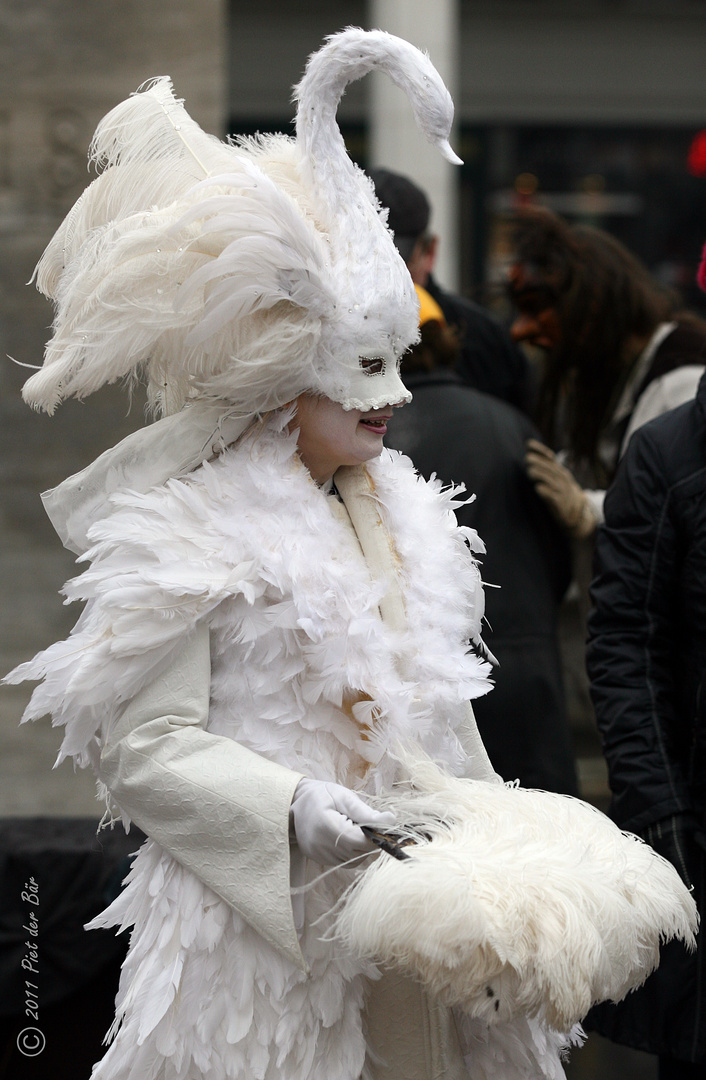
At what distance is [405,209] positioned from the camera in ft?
11.9

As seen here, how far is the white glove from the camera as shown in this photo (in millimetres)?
1608

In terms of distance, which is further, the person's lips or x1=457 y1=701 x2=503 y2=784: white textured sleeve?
x1=457 y1=701 x2=503 y2=784: white textured sleeve

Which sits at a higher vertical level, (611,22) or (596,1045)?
(611,22)

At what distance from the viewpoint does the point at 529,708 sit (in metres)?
3.12

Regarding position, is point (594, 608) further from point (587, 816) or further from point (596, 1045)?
point (596, 1045)

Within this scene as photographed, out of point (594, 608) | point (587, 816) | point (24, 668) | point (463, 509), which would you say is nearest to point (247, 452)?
point (24, 668)

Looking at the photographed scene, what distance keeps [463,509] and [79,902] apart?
4.32 feet

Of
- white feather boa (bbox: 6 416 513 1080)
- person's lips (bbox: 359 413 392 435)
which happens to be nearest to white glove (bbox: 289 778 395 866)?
white feather boa (bbox: 6 416 513 1080)

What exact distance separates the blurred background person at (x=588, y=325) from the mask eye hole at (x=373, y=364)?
2030 mm

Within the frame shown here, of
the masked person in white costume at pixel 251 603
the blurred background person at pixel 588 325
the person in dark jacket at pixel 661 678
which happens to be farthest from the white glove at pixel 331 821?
the blurred background person at pixel 588 325

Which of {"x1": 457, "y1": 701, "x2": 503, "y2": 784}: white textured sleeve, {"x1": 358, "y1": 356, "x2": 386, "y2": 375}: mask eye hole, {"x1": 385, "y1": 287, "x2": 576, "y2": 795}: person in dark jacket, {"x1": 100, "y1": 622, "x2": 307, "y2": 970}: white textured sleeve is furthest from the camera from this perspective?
{"x1": 385, "y1": 287, "x2": 576, "y2": 795}: person in dark jacket

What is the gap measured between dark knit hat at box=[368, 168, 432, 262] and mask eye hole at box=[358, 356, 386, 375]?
5.63 ft

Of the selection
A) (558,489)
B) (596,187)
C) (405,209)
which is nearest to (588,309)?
(405,209)

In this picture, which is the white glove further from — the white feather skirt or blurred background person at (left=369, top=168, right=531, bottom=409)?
blurred background person at (left=369, top=168, right=531, bottom=409)
